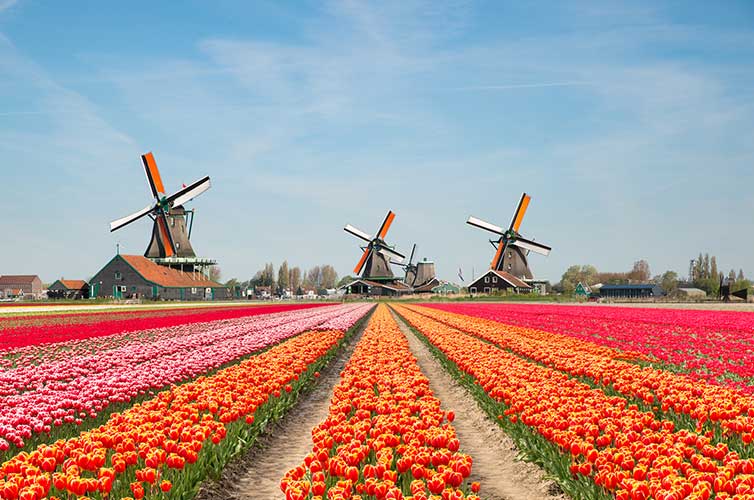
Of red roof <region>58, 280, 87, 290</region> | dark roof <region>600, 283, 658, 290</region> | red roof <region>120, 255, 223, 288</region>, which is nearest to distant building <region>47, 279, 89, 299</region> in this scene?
red roof <region>58, 280, 87, 290</region>

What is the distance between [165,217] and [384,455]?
3222 inches

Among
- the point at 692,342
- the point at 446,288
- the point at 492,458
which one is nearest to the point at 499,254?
the point at 446,288

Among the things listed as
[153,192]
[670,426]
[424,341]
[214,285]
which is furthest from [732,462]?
[214,285]

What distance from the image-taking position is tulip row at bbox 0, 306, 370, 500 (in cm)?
530

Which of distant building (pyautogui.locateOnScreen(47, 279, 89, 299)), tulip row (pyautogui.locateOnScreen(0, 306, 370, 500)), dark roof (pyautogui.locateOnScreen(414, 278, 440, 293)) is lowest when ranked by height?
tulip row (pyautogui.locateOnScreen(0, 306, 370, 500))

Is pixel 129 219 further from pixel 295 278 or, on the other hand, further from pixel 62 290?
pixel 295 278

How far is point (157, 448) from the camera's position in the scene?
6.42 m

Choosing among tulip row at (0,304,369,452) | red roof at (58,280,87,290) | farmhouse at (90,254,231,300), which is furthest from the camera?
red roof at (58,280,87,290)

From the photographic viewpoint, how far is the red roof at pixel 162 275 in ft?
266

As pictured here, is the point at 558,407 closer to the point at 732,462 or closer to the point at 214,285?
the point at 732,462

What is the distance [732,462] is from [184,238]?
86.8m

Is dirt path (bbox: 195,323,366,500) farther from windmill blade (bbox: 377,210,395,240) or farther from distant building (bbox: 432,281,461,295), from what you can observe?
distant building (bbox: 432,281,461,295)

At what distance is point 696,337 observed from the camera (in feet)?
69.1

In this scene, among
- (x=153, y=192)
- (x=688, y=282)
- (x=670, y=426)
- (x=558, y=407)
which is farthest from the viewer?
(x=688, y=282)
